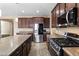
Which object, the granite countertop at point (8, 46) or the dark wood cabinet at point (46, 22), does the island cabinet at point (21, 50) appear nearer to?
the granite countertop at point (8, 46)

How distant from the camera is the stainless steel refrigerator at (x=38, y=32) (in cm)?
1014

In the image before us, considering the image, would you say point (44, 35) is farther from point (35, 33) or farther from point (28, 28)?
point (28, 28)

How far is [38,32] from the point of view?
10.4 m

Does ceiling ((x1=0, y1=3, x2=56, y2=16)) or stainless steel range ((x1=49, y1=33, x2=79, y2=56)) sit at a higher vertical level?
ceiling ((x1=0, y1=3, x2=56, y2=16))

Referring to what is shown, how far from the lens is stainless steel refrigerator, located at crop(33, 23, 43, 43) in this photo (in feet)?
33.3

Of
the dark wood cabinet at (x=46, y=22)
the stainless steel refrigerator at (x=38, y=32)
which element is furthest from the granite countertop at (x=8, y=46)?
the dark wood cabinet at (x=46, y=22)

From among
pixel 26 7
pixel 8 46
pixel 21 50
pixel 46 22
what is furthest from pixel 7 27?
pixel 8 46

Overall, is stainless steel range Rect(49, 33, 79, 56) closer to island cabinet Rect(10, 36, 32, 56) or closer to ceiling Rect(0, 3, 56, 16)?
island cabinet Rect(10, 36, 32, 56)

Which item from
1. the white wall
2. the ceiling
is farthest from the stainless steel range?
A: the white wall

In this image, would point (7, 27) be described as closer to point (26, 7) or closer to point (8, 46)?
point (26, 7)

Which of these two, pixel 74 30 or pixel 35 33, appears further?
pixel 35 33

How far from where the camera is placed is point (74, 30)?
3.75 metres

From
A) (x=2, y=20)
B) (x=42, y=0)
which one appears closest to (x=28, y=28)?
(x=2, y=20)

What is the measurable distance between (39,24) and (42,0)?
9.30 meters
